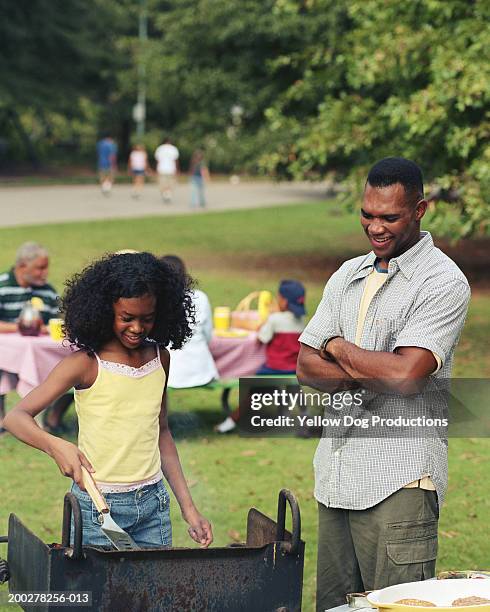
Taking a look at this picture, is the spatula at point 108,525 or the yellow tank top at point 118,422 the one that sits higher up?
the yellow tank top at point 118,422

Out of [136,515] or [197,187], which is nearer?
[136,515]

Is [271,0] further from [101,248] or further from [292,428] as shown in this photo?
[292,428]

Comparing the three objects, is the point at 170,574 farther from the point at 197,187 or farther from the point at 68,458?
the point at 197,187

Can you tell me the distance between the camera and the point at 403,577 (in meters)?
4.00

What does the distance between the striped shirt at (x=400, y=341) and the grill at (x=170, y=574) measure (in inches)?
9.7

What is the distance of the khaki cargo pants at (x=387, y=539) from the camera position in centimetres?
399

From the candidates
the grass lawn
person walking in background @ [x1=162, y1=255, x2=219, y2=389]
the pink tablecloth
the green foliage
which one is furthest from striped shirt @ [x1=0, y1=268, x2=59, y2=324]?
the green foliage

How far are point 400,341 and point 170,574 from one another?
101 cm

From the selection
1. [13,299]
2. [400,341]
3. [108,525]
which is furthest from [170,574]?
[13,299]

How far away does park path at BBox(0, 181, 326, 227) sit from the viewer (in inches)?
1178

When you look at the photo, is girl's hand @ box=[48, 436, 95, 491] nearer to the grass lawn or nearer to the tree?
the grass lawn

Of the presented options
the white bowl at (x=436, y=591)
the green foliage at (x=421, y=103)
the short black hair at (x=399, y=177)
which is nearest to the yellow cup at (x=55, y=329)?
the green foliage at (x=421, y=103)

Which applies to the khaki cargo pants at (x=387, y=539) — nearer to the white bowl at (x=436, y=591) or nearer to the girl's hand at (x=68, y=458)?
the white bowl at (x=436, y=591)

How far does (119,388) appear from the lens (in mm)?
4262
